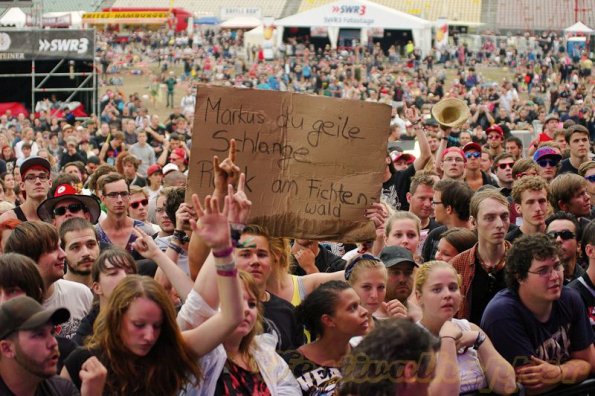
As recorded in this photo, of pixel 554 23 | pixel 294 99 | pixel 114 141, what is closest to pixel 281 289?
pixel 294 99

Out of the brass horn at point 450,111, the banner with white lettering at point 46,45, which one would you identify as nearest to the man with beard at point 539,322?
the brass horn at point 450,111

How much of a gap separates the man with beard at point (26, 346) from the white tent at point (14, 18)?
76.3 feet

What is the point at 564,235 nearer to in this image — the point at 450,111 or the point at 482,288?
the point at 482,288

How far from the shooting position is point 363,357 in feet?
12.0

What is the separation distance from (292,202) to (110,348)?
4.74 ft

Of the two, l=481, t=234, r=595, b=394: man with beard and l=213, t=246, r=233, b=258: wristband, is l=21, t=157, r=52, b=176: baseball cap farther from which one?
l=213, t=246, r=233, b=258: wristband

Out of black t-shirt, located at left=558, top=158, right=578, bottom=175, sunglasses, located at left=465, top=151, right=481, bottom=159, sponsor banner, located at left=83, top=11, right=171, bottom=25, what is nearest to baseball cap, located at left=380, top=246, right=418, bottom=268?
sunglasses, located at left=465, top=151, right=481, bottom=159

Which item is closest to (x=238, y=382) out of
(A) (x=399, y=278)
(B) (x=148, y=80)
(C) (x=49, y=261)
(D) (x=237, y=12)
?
(C) (x=49, y=261)

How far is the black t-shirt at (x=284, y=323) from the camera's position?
496 centimetres

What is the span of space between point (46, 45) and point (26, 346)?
67.7ft

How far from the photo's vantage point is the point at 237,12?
58.8 metres

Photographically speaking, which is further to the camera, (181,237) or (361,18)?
(361,18)

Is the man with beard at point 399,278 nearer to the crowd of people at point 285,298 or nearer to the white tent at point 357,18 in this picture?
the crowd of people at point 285,298

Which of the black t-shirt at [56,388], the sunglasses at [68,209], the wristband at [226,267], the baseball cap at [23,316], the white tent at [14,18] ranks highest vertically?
the white tent at [14,18]
